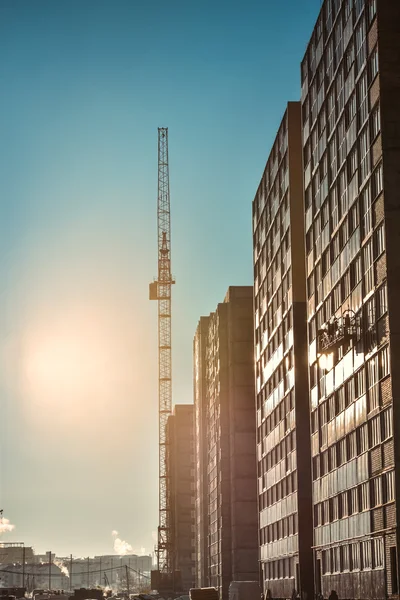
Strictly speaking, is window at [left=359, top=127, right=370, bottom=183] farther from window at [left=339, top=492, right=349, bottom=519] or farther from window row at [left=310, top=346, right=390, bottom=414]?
window at [left=339, top=492, right=349, bottom=519]

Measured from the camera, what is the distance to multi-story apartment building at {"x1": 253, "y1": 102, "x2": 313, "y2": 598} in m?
94.1

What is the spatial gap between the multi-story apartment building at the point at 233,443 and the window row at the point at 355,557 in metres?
63.5

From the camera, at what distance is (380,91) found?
2564 inches

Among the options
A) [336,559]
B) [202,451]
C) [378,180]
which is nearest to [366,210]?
[378,180]

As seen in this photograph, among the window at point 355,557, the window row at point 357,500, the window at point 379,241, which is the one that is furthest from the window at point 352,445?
the window at point 379,241

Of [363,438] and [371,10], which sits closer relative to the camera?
[371,10]

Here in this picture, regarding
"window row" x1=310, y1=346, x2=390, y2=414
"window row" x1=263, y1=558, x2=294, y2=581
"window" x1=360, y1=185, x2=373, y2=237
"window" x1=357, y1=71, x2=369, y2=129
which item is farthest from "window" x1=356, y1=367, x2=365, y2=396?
"window row" x1=263, y1=558, x2=294, y2=581

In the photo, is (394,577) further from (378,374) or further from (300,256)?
(300,256)

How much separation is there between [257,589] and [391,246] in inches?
1780

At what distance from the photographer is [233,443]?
479 ft

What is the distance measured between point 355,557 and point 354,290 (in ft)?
59.9

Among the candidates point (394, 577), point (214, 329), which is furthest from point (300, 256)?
point (214, 329)

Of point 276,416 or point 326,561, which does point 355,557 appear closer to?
point 326,561

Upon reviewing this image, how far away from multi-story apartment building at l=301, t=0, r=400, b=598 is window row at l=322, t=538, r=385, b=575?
76 mm
